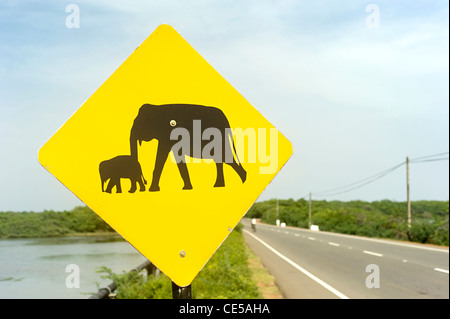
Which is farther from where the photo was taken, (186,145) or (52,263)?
(52,263)

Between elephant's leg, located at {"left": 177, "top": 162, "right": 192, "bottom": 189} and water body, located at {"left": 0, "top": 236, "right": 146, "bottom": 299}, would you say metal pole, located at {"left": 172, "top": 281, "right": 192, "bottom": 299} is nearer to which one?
water body, located at {"left": 0, "top": 236, "right": 146, "bottom": 299}

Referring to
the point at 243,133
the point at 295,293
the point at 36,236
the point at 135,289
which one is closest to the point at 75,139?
the point at 243,133

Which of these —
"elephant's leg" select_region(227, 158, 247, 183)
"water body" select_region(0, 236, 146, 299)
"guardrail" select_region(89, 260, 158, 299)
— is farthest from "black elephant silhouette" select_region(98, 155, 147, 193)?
"guardrail" select_region(89, 260, 158, 299)

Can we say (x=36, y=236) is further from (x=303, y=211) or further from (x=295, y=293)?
(x=303, y=211)

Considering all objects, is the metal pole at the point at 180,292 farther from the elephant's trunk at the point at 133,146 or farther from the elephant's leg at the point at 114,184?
the elephant's trunk at the point at 133,146

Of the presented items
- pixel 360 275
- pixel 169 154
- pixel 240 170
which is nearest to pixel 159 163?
pixel 169 154

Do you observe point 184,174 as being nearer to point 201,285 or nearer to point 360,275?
point 201,285

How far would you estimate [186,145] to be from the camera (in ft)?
7.55

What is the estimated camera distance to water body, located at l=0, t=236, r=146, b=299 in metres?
3.27

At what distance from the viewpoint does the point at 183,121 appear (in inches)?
91.0

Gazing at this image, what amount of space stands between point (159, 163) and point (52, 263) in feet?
11.8

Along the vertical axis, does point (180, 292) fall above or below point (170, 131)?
below

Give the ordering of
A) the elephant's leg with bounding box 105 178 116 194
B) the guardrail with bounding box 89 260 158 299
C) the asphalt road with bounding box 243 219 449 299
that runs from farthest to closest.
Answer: the asphalt road with bounding box 243 219 449 299
the guardrail with bounding box 89 260 158 299
the elephant's leg with bounding box 105 178 116 194
